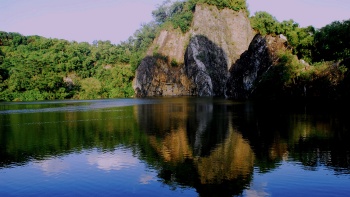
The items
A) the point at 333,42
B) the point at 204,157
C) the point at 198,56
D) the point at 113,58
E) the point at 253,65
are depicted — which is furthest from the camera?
the point at 113,58

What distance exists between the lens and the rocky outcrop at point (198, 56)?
11006 cm

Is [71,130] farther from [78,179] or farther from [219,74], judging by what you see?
[219,74]

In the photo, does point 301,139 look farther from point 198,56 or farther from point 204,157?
point 198,56

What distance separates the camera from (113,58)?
13388 cm

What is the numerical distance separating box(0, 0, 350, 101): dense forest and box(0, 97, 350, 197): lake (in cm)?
2785

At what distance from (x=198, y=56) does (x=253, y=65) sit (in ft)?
119

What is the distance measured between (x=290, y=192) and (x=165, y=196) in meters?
4.87

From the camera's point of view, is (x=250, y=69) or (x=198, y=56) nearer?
(x=250, y=69)

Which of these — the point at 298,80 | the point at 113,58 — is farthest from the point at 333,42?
the point at 113,58

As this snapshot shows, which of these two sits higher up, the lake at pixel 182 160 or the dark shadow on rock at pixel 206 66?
the dark shadow on rock at pixel 206 66

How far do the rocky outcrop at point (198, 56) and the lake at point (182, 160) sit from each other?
7740 cm

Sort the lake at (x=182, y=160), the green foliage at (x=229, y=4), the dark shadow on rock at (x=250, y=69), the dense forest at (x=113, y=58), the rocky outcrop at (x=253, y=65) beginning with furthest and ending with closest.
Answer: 1. the green foliage at (x=229, y=4)
2. the dark shadow on rock at (x=250, y=69)
3. the rocky outcrop at (x=253, y=65)
4. the dense forest at (x=113, y=58)
5. the lake at (x=182, y=160)

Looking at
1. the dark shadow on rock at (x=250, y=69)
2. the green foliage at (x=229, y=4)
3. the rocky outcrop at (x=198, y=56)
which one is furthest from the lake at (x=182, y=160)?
the green foliage at (x=229, y=4)

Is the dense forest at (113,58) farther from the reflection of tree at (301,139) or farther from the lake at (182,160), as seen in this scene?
the lake at (182,160)
